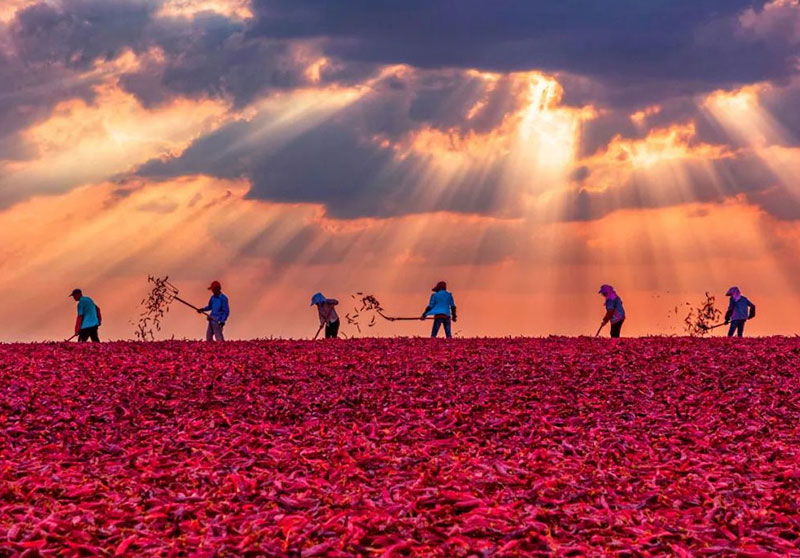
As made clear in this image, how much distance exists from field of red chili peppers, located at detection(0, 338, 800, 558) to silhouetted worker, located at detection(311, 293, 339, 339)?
7.72 meters

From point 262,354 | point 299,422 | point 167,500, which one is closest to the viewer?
point 167,500

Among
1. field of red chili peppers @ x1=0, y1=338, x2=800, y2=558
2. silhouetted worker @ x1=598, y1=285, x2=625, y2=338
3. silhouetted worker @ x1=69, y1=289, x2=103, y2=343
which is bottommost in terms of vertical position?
field of red chili peppers @ x1=0, y1=338, x2=800, y2=558

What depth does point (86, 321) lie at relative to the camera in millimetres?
27234

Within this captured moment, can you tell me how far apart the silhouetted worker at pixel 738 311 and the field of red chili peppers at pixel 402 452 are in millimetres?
9332

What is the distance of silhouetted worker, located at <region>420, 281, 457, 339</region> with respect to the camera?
28109mm

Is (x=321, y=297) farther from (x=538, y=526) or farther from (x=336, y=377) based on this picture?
(x=538, y=526)

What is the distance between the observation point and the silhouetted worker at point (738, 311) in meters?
29.9

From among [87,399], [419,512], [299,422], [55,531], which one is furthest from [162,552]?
[87,399]

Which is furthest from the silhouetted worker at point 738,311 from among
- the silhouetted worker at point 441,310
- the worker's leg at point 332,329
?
the worker's leg at point 332,329

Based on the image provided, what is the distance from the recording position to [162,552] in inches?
366

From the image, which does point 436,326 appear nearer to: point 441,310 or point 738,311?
point 441,310

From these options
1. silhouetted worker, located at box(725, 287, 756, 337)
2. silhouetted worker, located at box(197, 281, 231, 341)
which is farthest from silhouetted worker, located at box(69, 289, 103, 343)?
silhouetted worker, located at box(725, 287, 756, 337)

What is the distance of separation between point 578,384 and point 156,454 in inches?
288

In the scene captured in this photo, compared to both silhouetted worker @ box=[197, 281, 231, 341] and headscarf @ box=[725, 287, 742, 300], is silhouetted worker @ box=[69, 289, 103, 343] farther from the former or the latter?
headscarf @ box=[725, 287, 742, 300]
